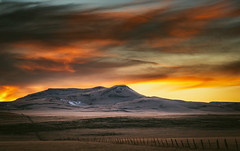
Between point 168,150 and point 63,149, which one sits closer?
point 168,150

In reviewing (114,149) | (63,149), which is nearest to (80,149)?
(63,149)

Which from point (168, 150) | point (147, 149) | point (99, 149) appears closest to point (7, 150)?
point (99, 149)

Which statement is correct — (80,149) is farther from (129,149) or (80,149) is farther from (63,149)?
(129,149)

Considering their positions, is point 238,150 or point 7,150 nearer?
point 238,150

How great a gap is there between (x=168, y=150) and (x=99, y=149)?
707 centimetres

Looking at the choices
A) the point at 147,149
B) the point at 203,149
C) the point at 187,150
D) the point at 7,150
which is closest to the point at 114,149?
the point at 147,149

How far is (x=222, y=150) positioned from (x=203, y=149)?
1933mm

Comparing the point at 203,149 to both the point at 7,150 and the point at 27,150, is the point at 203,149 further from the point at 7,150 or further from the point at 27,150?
the point at 7,150

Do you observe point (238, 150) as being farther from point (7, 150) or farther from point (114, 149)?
point (7, 150)

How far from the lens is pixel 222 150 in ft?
82.0

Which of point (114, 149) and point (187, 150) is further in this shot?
point (114, 149)

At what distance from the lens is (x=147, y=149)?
2716cm

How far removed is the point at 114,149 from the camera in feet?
88.0

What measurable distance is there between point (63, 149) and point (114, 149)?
18.0ft
